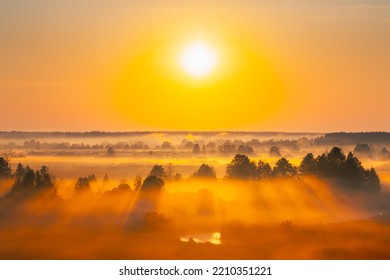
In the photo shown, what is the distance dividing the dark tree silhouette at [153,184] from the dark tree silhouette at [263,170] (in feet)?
27.6

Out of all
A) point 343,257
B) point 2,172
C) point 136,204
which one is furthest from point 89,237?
point 343,257

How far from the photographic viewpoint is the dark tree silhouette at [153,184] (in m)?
70.9

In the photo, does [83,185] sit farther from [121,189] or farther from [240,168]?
[240,168]

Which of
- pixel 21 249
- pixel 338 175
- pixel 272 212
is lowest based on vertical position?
pixel 21 249

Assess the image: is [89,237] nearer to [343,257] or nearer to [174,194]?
[174,194]

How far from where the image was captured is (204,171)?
233ft

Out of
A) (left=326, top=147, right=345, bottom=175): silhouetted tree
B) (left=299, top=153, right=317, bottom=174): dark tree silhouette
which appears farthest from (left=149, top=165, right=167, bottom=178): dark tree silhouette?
(left=326, top=147, right=345, bottom=175): silhouetted tree

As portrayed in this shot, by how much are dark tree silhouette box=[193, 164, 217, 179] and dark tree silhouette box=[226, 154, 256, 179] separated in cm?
230

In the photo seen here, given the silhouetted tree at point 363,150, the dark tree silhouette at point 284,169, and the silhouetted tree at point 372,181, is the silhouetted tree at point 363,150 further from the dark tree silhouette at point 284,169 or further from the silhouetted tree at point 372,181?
the dark tree silhouette at point 284,169

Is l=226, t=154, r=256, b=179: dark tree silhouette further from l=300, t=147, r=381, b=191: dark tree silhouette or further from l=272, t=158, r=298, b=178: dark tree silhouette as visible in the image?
l=300, t=147, r=381, b=191: dark tree silhouette

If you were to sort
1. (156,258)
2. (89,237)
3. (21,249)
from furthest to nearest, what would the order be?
(89,237)
(21,249)
(156,258)

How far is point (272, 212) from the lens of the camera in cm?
7012

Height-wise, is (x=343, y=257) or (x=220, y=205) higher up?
(x=220, y=205)
